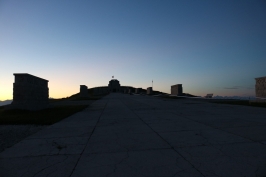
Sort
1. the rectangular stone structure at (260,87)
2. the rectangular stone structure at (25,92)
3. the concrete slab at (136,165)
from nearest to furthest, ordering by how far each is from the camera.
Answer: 1. the concrete slab at (136,165)
2. the rectangular stone structure at (25,92)
3. the rectangular stone structure at (260,87)

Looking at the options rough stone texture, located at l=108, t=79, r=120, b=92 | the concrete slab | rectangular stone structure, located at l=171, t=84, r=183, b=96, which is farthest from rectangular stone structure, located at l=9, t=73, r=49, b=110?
rough stone texture, located at l=108, t=79, r=120, b=92

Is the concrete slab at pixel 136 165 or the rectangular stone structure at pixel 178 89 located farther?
the rectangular stone structure at pixel 178 89

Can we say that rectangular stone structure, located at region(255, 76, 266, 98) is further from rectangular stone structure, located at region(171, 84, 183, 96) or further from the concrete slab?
the concrete slab

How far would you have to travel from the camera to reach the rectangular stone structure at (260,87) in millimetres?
15266

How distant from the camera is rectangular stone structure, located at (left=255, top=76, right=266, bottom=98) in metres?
15.3

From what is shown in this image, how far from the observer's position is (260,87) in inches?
613

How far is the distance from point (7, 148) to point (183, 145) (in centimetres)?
437

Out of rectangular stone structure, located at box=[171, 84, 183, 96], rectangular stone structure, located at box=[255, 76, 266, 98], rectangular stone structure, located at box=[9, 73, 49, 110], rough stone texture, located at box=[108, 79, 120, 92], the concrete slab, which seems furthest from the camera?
rough stone texture, located at box=[108, 79, 120, 92]

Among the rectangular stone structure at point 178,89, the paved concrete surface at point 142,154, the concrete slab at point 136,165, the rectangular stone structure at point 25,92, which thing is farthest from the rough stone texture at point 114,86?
the concrete slab at point 136,165

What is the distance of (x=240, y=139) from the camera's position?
208 inches

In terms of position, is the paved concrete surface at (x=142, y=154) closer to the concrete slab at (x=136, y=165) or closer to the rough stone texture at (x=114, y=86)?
the concrete slab at (x=136, y=165)

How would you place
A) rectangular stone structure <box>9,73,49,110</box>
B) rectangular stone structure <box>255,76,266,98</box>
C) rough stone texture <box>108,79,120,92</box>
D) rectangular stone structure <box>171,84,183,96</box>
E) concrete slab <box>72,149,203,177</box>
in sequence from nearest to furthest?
concrete slab <box>72,149,203,177</box>
rectangular stone structure <box>9,73,49,110</box>
rectangular stone structure <box>255,76,266,98</box>
rectangular stone structure <box>171,84,183,96</box>
rough stone texture <box>108,79,120,92</box>

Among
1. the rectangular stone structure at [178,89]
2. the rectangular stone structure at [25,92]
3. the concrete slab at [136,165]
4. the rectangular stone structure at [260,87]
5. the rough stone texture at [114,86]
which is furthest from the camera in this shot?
the rough stone texture at [114,86]

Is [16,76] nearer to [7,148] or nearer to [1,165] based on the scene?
[7,148]
